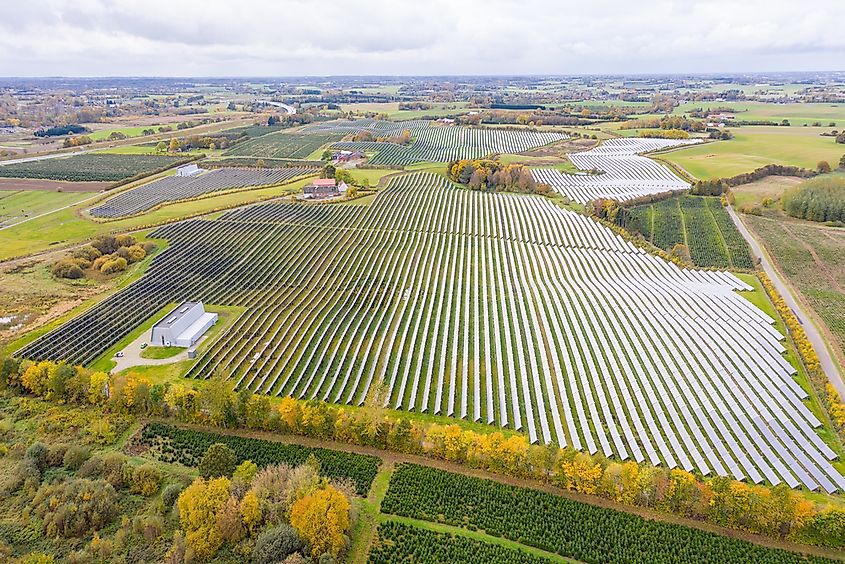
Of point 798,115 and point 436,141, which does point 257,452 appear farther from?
point 798,115

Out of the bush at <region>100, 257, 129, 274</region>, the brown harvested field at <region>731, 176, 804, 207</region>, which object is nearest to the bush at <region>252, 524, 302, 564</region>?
the bush at <region>100, 257, 129, 274</region>

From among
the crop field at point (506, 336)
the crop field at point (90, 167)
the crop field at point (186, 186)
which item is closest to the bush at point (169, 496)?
the crop field at point (506, 336)

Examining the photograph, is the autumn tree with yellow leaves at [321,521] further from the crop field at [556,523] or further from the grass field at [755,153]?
the grass field at [755,153]

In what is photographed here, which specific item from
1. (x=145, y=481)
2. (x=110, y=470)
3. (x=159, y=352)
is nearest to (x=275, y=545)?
(x=145, y=481)

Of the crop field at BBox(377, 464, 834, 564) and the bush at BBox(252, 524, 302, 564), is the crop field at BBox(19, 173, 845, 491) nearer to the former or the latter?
the crop field at BBox(377, 464, 834, 564)

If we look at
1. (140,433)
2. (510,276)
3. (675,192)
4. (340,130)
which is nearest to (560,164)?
Result: (675,192)

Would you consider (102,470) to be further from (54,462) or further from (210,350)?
(210,350)
